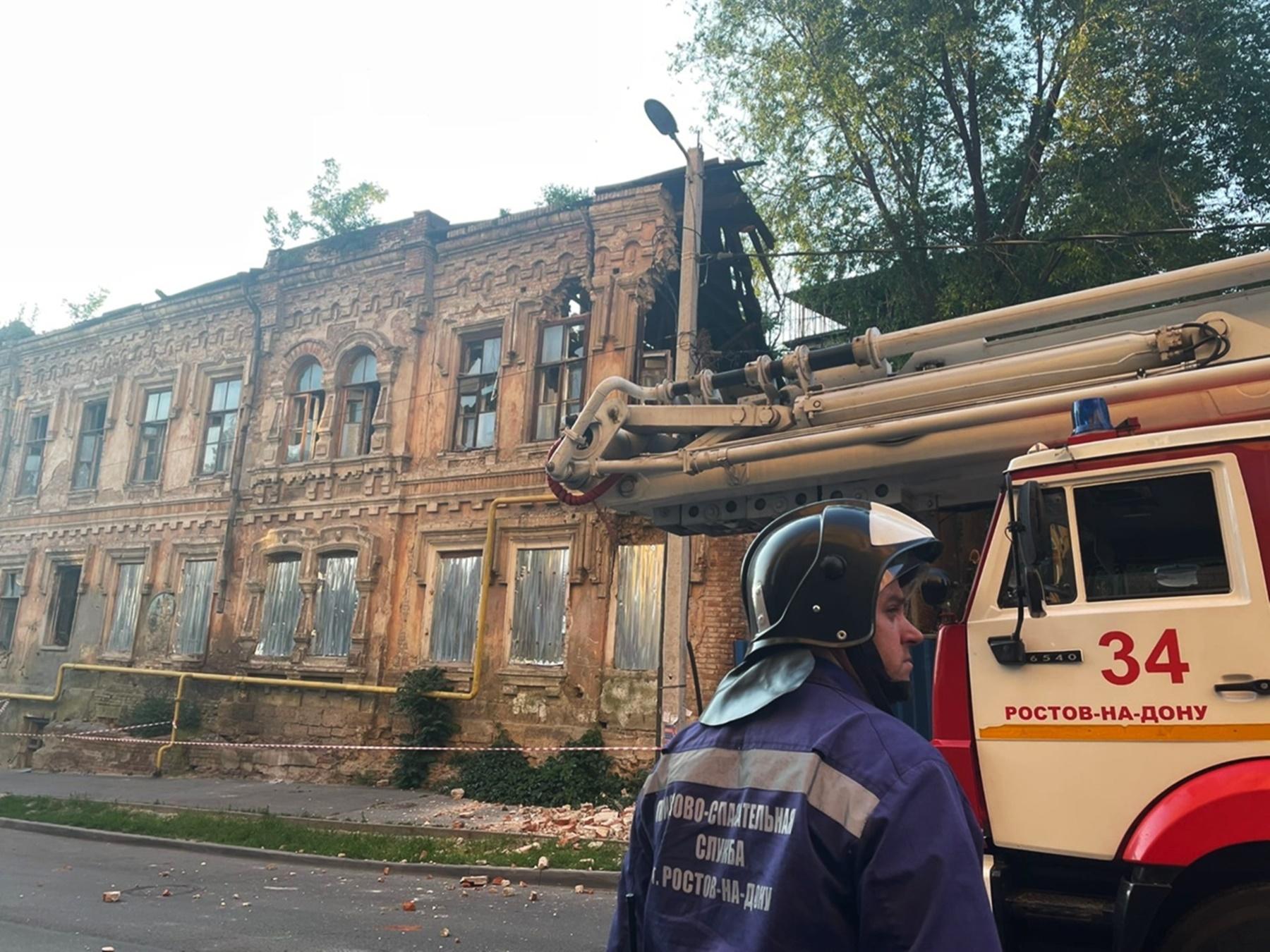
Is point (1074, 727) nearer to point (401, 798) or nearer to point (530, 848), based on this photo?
point (530, 848)

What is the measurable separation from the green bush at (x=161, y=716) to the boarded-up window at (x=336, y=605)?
114 inches

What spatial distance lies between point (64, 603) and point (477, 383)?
1263 cm

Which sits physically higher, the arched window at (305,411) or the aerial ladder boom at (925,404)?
the arched window at (305,411)

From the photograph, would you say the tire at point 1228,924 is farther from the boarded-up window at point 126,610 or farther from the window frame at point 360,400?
the boarded-up window at point 126,610

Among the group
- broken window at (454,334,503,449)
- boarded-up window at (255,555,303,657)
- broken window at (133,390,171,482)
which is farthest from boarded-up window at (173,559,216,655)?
broken window at (454,334,503,449)

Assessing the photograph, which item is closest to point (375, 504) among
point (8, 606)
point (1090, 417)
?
point (8, 606)

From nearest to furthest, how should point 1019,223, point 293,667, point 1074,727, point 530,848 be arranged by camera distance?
point 1074,727, point 530,848, point 1019,223, point 293,667

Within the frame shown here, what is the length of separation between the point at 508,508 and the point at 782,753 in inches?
519

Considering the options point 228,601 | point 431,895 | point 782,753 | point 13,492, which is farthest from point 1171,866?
point 13,492

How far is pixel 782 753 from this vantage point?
62.1 inches

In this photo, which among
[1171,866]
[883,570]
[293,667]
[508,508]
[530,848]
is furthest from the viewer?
[293,667]

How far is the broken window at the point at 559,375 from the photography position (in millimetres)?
14703

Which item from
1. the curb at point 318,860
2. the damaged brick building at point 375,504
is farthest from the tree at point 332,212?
the curb at point 318,860

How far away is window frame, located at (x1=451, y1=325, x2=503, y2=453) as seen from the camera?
1538cm
